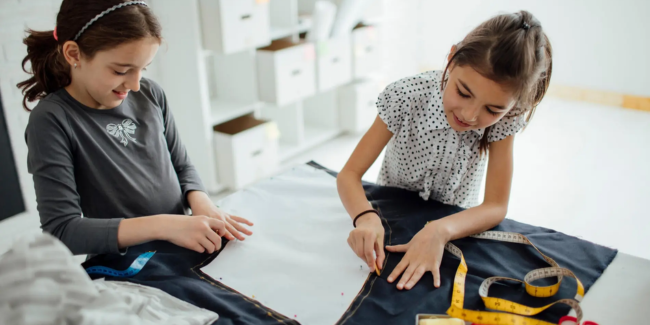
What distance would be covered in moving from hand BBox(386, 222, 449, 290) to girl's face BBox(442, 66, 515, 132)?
23cm

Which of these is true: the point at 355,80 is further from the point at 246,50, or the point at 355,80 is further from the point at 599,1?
the point at 599,1

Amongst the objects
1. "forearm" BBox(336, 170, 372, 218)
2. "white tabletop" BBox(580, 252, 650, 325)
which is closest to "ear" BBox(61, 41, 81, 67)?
"forearm" BBox(336, 170, 372, 218)

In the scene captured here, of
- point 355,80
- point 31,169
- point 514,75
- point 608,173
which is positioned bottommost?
point 608,173

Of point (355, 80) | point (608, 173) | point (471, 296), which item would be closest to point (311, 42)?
point (355, 80)

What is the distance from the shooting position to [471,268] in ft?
3.04

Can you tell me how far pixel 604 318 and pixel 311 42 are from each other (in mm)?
2308

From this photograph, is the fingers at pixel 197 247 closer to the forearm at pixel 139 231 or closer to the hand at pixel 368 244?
the forearm at pixel 139 231

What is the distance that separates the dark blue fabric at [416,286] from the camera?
823 millimetres

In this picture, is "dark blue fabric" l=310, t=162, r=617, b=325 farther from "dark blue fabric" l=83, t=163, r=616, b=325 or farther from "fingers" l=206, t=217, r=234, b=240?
"fingers" l=206, t=217, r=234, b=240

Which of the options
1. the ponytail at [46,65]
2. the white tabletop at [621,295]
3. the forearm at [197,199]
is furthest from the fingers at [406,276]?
the ponytail at [46,65]

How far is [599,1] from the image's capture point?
11.6 feet

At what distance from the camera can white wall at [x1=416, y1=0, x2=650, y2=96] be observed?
347cm

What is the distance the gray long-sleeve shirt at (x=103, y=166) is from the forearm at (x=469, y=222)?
0.62 m

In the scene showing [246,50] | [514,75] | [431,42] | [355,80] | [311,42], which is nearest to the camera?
[514,75]
